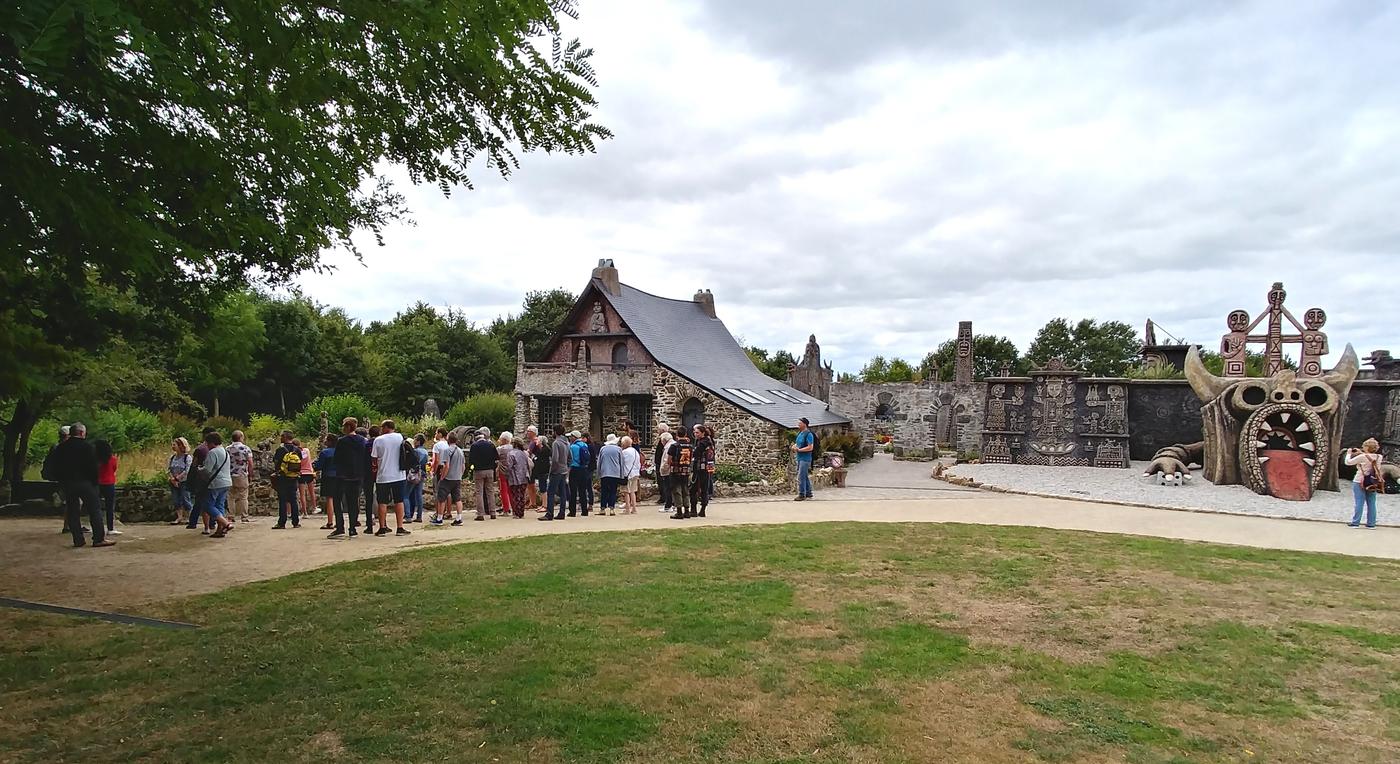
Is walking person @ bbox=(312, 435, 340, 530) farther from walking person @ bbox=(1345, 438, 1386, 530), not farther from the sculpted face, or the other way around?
the sculpted face

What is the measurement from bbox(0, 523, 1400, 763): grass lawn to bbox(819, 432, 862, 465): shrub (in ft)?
59.7

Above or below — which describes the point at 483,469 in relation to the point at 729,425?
below

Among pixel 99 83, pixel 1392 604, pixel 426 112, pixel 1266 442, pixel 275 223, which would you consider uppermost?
pixel 426 112

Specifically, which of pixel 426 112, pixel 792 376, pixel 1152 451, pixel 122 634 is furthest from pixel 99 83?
pixel 792 376

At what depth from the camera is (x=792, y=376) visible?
124ft

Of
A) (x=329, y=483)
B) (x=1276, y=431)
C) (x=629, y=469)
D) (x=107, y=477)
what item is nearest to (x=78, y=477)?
(x=107, y=477)

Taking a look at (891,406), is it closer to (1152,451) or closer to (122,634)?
(1152,451)

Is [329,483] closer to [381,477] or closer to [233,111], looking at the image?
[381,477]

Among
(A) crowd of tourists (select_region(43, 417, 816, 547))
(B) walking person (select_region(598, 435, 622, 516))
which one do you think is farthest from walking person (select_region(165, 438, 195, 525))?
(B) walking person (select_region(598, 435, 622, 516))

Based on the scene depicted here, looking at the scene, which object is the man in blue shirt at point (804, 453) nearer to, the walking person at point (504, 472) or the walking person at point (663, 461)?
the walking person at point (663, 461)

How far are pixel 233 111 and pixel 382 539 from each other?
7.22 metres

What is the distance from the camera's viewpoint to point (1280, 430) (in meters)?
17.4

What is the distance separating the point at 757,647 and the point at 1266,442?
1706 cm

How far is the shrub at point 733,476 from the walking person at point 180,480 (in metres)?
10.8
